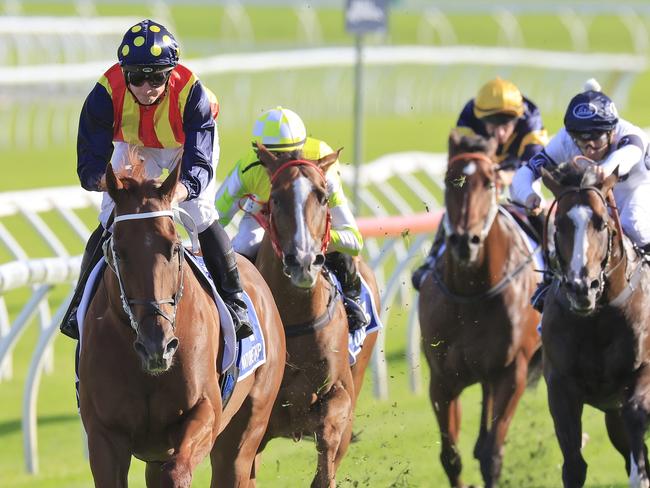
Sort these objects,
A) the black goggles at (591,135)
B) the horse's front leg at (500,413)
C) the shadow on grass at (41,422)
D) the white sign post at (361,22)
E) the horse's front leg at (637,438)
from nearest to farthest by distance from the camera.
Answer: the horse's front leg at (637,438) < the black goggles at (591,135) < the horse's front leg at (500,413) < the shadow on grass at (41,422) < the white sign post at (361,22)

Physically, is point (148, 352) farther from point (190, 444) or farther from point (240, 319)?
point (240, 319)

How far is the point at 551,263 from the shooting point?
7.06 meters

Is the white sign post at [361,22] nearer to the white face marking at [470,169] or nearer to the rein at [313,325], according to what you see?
the white face marking at [470,169]

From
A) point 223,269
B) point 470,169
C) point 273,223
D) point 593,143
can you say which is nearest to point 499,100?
point 470,169

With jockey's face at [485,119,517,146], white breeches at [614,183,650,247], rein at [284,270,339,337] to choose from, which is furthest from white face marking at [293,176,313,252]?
jockey's face at [485,119,517,146]

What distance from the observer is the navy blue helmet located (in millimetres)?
7156

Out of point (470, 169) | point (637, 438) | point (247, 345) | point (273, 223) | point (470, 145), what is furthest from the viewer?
point (470, 145)

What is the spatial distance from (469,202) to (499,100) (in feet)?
4.88

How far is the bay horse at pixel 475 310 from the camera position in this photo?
26.2 feet

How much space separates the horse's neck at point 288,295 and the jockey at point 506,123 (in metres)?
2.60

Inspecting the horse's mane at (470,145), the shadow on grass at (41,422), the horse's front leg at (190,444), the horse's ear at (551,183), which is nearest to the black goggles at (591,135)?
the horse's ear at (551,183)

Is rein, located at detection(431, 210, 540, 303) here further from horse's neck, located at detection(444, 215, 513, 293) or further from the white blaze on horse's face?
the white blaze on horse's face

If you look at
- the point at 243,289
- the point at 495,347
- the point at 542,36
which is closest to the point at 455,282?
the point at 495,347

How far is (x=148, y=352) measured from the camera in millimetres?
4855
